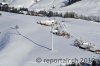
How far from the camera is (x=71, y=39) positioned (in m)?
17.2

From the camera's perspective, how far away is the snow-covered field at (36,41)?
13.9 m

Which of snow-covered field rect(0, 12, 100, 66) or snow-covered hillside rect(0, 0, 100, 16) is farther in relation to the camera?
snow-covered hillside rect(0, 0, 100, 16)

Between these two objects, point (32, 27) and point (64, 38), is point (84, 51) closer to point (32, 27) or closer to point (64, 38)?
point (64, 38)

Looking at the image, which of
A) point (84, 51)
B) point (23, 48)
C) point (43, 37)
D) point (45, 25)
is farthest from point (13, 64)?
point (45, 25)

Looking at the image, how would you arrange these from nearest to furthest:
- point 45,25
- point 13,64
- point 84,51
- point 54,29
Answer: point 13,64 → point 84,51 → point 54,29 → point 45,25

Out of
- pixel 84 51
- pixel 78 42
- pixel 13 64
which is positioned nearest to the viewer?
pixel 13 64

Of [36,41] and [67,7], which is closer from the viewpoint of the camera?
[36,41]

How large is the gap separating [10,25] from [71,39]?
14.8ft

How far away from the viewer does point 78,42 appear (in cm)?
1576

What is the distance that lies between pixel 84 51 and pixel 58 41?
73.4 inches

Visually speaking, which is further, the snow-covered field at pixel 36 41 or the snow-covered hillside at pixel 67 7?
the snow-covered hillside at pixel 67 7

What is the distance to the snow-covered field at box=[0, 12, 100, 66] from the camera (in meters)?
13.9

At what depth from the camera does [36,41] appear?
1636 cm

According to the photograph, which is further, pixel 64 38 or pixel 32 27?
pixel 32 27
